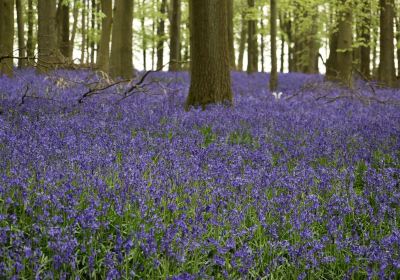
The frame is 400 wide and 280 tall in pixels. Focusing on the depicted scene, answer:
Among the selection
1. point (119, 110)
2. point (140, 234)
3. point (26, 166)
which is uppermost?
point (119, 110)

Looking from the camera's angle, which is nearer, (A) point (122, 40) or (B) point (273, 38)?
(A) point (122, 40)

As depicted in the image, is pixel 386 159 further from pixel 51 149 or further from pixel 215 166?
pixel 51 149

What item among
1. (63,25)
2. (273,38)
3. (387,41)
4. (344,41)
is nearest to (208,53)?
(273,38)

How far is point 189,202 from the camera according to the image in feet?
13.2

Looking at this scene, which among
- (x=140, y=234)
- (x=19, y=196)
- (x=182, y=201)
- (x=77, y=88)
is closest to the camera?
(x=140, y=234)

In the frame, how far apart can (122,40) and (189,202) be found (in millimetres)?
11584

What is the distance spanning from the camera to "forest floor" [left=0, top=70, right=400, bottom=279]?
3121mm

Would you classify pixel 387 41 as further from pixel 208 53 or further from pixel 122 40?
pixel 208 53

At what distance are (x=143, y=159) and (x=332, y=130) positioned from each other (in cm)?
374

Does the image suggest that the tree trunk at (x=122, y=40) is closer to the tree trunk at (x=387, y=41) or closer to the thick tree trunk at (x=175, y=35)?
the thick tree trunk at (x=175, y=35)

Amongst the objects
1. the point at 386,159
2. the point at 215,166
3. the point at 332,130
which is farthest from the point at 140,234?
the point at 332,130

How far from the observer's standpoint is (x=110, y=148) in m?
5.36

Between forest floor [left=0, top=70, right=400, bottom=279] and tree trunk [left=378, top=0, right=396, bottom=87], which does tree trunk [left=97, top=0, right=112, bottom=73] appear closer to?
forest floor [left=0, top=70, right=400, bottom=279]

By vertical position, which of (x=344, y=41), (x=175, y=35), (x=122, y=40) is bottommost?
(x=122, y=40)
